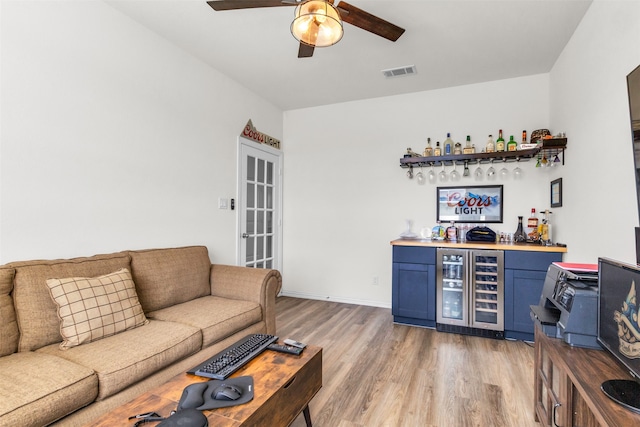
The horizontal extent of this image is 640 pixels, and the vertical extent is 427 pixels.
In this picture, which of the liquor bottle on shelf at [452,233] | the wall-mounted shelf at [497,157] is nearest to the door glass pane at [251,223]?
the wall-mounted shelf at [497,157]

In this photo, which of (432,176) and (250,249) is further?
(250,249)

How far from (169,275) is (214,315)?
55 cm

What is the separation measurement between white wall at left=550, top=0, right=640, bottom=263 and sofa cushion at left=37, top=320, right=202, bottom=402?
2.49 meters

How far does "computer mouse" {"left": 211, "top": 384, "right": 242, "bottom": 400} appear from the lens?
1.22 metres

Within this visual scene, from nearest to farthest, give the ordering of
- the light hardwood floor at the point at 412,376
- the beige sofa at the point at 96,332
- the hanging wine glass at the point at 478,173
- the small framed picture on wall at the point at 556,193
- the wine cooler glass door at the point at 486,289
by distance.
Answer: the beige sofa at the point at 96,332 < the light hardwood floor at the point at 412,376 < the small framed picture on wall at the point at 556,193 < the wine cooler glass door at the point at 486,289 < the hanging wine glass at the point at 478,173

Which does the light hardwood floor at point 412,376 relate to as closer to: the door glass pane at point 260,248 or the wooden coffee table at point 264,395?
the wooden coffee table at point 264,395

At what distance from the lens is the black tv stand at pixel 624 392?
0.95 metres

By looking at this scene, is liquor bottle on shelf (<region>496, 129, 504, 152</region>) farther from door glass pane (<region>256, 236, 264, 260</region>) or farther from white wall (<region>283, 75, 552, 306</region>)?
door glass pane (<region>256, 236, 264, 260</region>)

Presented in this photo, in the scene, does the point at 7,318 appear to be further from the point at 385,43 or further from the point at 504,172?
the point at 504,172

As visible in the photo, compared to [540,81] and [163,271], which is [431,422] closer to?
[163,271]

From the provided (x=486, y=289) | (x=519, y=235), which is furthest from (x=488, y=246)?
(x=519, y=235)

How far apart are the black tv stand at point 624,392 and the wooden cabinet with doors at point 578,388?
1 centimetres

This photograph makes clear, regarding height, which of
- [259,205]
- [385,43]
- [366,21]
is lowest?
[259,205]

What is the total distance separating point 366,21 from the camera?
2.10 m
